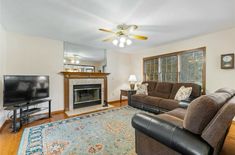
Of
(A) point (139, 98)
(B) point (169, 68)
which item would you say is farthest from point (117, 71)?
(B) point (169, 68)

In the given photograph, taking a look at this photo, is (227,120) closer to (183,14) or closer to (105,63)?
(183,14)

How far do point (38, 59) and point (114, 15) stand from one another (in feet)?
8.91

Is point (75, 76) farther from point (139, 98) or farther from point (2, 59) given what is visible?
point (139, 98)

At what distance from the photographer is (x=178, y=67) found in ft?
13.6

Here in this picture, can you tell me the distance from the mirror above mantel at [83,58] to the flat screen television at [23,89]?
101 cm

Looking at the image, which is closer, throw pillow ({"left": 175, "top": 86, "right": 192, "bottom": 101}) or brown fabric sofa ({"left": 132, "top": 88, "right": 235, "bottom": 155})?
brown fabric sofa ({"left": 132, "top": 88, "right": 235, "bottom": 155})

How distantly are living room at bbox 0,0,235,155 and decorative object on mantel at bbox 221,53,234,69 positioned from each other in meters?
0.03

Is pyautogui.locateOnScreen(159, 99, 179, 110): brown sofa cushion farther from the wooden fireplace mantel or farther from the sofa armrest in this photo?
the wooden fireplace mantel

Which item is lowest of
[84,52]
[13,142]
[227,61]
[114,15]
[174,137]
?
[13,142]

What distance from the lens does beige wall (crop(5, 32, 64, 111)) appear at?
3.13 m

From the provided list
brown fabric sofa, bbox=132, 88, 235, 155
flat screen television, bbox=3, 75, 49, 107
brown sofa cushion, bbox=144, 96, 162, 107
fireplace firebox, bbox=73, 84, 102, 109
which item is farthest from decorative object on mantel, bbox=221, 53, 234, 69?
flat screen television, bbox=3, 75, 49, 107

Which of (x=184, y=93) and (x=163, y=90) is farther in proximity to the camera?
(x=163, y=90)

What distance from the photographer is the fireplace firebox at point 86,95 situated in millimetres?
4254

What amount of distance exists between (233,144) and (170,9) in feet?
8.65
